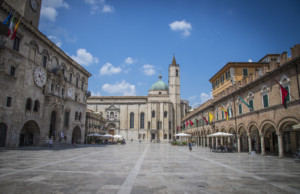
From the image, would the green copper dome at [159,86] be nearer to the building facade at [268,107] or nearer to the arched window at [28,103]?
the building facade at [268,107]

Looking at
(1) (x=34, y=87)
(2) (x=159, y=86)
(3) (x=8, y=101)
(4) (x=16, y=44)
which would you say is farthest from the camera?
(2) (x=159, y=86)

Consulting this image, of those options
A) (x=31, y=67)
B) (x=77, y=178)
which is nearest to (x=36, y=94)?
(x=31, y=67)

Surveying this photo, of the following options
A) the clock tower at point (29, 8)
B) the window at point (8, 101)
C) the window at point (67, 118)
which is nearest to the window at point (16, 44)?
the window at point (8, 101)

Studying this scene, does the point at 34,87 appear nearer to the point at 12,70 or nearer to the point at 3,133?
A: the point at 12,70

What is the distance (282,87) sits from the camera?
636 inches

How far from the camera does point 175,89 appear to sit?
80000 millimetres

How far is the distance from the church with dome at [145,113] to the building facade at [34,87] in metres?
37.4

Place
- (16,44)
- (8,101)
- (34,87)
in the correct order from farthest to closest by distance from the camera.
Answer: (34,87)
(16,44)
(8,101)

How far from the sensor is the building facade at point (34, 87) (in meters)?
21.4

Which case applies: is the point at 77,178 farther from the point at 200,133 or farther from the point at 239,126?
the point at 200,133

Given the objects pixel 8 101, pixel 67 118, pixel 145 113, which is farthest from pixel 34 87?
pixel 145 113

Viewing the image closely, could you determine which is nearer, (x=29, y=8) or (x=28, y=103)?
(x=28, y=103)

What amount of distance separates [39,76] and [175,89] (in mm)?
58513

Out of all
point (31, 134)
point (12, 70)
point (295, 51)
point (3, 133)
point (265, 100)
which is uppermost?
point (12, 70)
